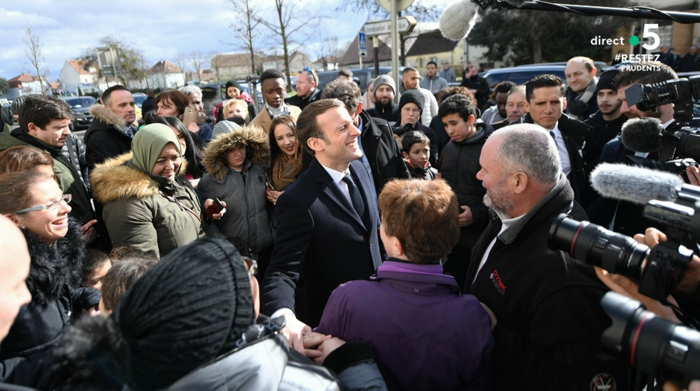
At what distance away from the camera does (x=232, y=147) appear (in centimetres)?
344

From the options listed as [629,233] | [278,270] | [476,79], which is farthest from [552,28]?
[278,270]

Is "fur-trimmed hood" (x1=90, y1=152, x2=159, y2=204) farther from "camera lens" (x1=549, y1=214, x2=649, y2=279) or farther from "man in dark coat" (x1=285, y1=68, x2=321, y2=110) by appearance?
"man in dark coat" (x1=285, y1=68, x2=321, y2=110)

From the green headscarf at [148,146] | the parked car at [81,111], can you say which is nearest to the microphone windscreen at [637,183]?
the green headscarf at [148,146]

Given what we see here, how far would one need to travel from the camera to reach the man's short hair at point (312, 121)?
253 centimetres

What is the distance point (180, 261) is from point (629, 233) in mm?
3286

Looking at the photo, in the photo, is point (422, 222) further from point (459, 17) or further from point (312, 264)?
point (459, 17)

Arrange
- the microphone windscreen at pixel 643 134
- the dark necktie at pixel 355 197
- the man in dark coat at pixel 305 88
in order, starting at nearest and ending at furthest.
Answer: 1. the microphone windscreen at pixel 643 134
2. the dark necktie at pixel 355 197
3. the man in dark coat at pixel 305 88

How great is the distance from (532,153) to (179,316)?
1513 mm

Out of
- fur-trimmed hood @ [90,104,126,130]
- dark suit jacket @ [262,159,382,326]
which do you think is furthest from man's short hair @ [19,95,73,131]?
dark suit jacket @ [262,159,382,326]

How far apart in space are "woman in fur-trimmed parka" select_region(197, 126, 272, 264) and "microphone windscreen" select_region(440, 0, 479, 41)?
182 centimetres

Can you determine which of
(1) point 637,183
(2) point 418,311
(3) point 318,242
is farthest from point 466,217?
(1) point 637,183

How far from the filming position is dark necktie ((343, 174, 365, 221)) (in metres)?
2.47

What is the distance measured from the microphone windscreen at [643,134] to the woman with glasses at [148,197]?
265 centimetres

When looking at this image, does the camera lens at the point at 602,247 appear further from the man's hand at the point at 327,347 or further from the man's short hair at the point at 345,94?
the man's short hair at the point at 345,94
